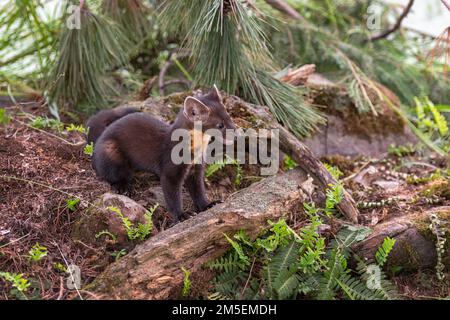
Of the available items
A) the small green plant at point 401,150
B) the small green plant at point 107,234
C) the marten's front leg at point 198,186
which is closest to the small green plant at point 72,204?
the small green plant at point 107,234

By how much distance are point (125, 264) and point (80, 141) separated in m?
2.22

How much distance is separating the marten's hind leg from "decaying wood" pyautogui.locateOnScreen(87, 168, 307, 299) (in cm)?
114

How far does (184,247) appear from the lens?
4.07m

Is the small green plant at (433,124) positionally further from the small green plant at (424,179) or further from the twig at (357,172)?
the twig at (357,172)

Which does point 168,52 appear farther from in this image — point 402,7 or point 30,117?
point 402,7

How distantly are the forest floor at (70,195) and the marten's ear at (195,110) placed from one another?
82 cm

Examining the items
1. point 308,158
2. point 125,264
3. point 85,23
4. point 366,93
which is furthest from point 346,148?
point 125,264

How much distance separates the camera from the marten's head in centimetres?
492

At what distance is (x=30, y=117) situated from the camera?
6.32 metres

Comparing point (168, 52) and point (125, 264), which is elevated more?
point (168, 52)

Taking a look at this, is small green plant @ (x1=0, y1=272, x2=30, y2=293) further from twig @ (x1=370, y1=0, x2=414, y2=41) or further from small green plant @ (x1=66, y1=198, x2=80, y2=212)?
twig @ (x1=370, y1=0, x2=414, y2=41)

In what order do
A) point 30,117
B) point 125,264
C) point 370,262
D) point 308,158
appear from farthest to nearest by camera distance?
point 30,117 < point 308,158 < point 370,262 < point 125,264

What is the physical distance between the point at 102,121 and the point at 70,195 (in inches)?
49.3

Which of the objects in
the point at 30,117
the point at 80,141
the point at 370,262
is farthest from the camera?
the point at 30,117
